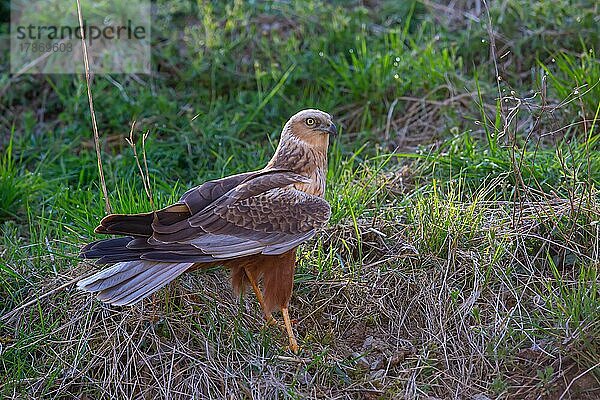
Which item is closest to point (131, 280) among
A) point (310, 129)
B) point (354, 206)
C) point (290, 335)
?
point (290, 335)

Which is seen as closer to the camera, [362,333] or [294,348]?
[294,348]

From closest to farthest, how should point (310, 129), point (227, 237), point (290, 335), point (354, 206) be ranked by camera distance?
1. point (227, 237)
2. point (290, 335)
3. point (310, 129)
4. point (354, 206)

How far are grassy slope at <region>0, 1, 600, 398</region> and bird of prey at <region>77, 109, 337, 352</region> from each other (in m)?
0.28

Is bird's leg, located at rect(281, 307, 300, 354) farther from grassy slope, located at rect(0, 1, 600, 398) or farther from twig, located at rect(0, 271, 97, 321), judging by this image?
twig, located at rect(0, 271, 97, 321)

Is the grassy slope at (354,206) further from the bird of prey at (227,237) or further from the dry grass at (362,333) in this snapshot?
the bird of prey at (227,237)

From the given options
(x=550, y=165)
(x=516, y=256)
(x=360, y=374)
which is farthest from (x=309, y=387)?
(x=550, y=165)

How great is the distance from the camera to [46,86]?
6.39 m

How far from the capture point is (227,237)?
3668 millimetres

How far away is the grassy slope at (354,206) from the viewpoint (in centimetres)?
371

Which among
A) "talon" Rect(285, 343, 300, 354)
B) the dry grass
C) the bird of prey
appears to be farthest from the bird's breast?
"talon" Rect(285, 343, 300, 354)

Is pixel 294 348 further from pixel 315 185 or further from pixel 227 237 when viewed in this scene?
pixel 315 185

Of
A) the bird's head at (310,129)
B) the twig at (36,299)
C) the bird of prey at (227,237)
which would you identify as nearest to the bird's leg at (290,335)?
the bird of prey at (227,237)

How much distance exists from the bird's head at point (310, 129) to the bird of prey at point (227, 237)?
9 cm

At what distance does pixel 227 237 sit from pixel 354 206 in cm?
107
